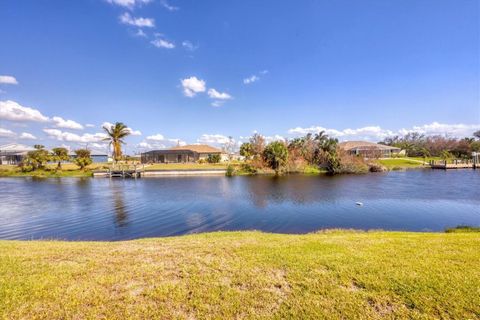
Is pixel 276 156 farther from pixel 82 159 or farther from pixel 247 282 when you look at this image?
pixel 247 282

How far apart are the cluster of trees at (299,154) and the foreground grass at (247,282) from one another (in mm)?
41062

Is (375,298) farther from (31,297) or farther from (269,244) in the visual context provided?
(31,297)

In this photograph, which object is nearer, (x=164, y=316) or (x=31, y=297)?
(x=164, y=316)

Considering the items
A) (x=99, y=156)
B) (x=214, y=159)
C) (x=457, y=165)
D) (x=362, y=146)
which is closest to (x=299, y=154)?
(x=214, y=159)

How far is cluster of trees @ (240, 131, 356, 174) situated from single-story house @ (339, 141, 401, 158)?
15.0m

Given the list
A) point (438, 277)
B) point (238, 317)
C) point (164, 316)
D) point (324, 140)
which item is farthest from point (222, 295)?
point (324, 140)

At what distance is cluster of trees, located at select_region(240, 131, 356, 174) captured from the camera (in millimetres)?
46844

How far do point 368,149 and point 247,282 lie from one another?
235 feet

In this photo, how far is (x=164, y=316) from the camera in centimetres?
355

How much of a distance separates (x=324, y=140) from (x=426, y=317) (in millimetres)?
50146

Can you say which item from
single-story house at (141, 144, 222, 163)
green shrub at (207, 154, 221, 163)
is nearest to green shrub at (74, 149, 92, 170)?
single-story house at (141, 144, 222, 163)

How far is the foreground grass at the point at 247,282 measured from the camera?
3.62m

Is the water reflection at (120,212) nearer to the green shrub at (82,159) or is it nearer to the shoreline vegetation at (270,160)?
the shoreline vegetation at (270,160)

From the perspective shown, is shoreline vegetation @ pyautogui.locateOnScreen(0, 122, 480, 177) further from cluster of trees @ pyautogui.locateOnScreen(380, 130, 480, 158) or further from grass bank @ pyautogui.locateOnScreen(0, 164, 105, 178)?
cluster of trees @ pyautogui.locateOnScreen(380, 130, 480, 158)
